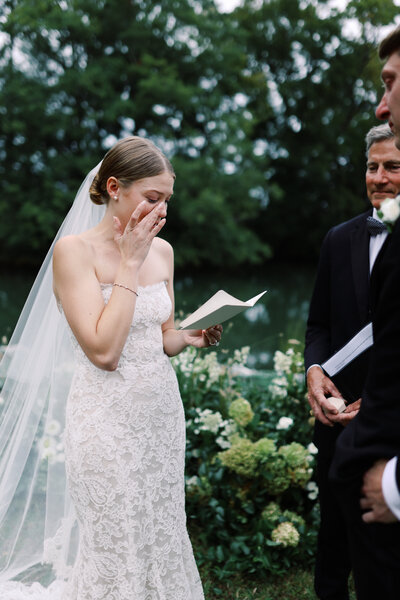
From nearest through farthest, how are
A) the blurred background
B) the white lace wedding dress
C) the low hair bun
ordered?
1. the white lace wedding dress
2. the low hair bun
3. the blurred background

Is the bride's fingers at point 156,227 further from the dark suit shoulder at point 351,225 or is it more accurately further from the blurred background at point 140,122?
the blurred background at point 140,122

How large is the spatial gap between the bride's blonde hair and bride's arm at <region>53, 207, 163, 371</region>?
0.63 ft

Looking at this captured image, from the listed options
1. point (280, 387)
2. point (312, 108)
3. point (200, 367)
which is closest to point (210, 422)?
point (280, 387)

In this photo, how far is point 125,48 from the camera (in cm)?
2114

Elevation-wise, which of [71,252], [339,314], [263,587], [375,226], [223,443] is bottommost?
[263,587]

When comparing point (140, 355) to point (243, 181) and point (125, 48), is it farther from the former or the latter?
point (125, 48)

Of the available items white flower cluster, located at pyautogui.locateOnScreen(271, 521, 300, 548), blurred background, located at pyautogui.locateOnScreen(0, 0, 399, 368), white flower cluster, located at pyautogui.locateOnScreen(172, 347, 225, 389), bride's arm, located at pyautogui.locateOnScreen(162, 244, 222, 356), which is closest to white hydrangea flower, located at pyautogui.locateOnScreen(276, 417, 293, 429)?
white flower cluster, located at pyautogui.locateOnScreen(271, 521, 300, 548)

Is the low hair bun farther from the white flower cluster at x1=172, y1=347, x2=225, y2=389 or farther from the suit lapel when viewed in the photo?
the white flower cluster at x1=172, y1=347, x2=225, y2=389

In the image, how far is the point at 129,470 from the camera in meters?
2.30

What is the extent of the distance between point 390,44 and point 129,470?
5.86 ft

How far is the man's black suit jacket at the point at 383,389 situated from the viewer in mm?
1450

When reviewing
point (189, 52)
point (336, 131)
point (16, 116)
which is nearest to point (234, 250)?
point (189, 52)

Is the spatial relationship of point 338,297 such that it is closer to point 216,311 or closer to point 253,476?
point 216,311

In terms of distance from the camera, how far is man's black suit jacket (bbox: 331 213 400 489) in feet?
4.76
